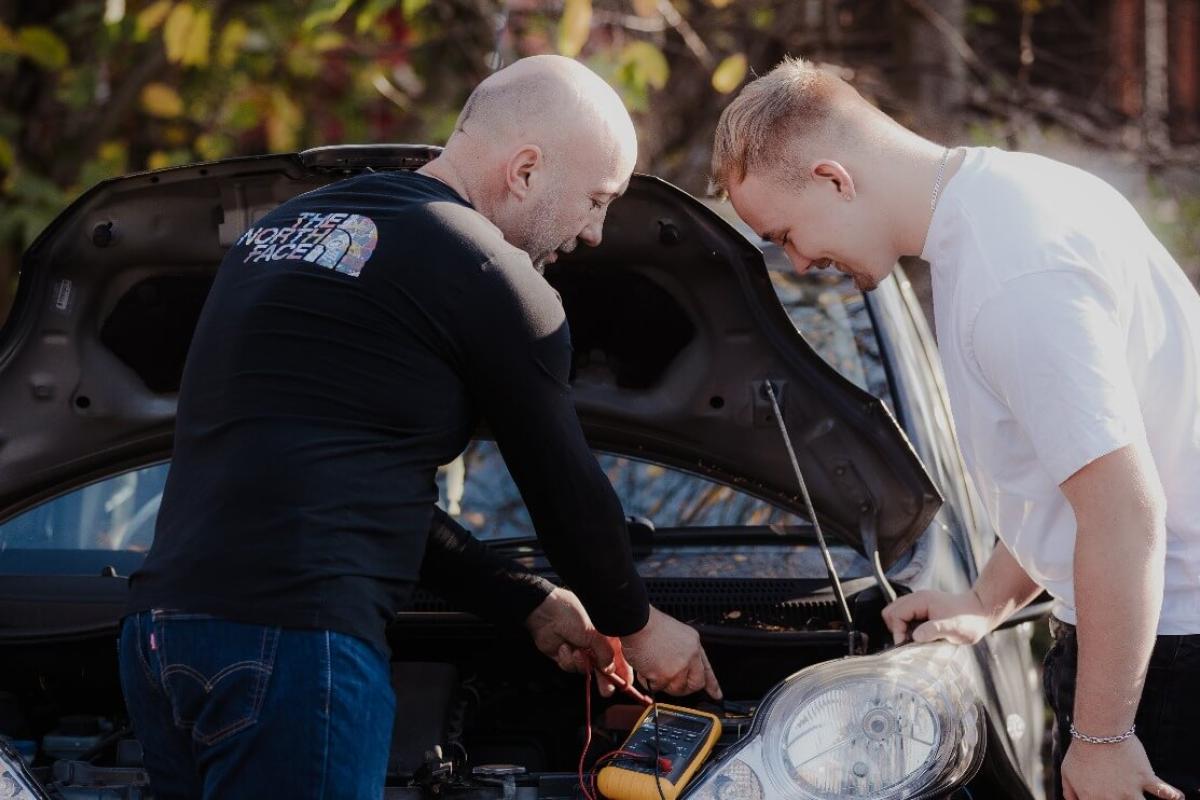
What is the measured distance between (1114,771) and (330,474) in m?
1.22

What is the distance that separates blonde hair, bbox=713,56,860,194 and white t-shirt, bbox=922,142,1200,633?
0.24 m

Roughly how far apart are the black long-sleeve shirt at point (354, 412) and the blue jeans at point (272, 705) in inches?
1.4

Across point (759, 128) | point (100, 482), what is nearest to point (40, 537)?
point (100, 482)

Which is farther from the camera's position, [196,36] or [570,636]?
[196,36]

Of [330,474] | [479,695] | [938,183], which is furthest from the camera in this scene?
[479,695]

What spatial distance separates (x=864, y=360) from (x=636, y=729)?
132 centimetres

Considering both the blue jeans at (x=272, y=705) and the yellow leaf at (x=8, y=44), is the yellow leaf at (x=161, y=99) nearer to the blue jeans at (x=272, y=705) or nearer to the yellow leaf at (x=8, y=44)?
the yellow leaf at (x=8, y=44)

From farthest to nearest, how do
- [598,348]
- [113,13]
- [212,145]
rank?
[212,145]
[113,13]
[598,348]

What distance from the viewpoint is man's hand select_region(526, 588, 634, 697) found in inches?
97.4

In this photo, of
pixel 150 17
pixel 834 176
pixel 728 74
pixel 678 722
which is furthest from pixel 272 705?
pixel 150 17

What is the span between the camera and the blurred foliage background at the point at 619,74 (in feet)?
22.2

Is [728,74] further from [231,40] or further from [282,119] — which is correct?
[282,119]

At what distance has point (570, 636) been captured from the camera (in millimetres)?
2479

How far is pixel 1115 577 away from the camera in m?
1.90
